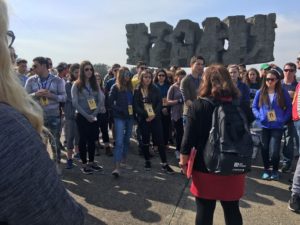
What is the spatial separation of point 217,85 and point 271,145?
3.23 metres

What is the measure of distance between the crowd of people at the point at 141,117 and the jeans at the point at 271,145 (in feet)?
0.05

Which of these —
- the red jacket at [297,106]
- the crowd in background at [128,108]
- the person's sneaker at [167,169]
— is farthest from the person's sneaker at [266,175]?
the person's sneaker at [167,169]

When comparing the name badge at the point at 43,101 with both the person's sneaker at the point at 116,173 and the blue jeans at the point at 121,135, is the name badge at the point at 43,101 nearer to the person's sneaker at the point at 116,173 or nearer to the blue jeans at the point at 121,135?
the blue jeans at the point at 121,135

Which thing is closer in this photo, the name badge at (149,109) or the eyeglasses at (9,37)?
the eyeglasses at (9,37)

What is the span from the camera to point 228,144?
3.09m

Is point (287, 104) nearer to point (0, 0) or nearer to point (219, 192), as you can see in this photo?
point (219, 192)

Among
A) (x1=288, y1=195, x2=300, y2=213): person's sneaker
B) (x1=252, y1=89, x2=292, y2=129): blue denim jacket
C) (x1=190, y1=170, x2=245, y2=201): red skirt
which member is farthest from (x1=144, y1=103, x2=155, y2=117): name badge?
(x1=190, y1=170, x2=245, y2=201): red skirt

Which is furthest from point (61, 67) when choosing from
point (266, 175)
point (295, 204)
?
point (295, 204)

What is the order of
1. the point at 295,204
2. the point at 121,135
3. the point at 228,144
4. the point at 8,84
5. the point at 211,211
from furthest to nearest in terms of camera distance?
the point at 121,135 < the point at 295,204 < the point at 211,211 < the point at 228,144 < the point at 8,84

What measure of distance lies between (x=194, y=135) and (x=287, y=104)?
329cm

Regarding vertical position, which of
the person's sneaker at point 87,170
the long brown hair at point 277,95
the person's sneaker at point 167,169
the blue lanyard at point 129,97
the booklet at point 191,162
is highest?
the long brown hair at point 277,95

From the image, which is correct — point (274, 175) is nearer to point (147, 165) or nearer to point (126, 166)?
point (147, 165)

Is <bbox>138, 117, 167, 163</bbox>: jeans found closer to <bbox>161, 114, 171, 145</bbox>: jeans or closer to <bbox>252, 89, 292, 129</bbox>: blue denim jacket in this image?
<bbox>252, 89, 292, 129</bbox>: blue denim jacket

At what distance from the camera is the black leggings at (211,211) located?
10.4 ft
